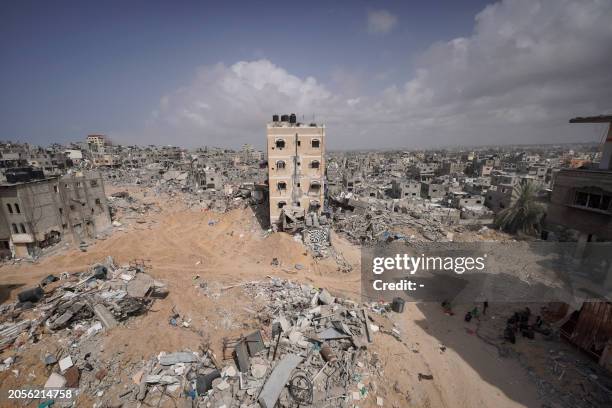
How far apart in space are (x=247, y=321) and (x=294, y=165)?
1457 centimetres

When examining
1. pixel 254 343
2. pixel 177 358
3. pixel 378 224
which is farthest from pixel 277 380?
pixel 378 224

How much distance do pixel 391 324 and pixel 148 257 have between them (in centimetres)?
1706

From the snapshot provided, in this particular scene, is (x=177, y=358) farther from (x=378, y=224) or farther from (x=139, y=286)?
(x=378, y=224)

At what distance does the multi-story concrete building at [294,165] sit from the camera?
872 inches

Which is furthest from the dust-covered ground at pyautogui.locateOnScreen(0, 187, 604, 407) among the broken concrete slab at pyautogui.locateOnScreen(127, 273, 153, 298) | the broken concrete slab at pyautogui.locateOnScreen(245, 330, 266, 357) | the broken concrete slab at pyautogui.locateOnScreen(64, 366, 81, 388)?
the broken concrete slab at pyautogui.locateOnScreen(245, 330, 266, 357)

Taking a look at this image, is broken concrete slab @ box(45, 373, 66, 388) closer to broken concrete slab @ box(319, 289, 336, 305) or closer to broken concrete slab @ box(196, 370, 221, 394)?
broken concrete slab @ box(196, 370, 221, 394)

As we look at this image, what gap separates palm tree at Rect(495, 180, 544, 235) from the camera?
86.7 feet

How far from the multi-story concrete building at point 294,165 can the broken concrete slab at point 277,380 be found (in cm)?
1425

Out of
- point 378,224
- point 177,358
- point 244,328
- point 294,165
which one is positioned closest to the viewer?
point 177,358

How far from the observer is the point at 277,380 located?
27.3ft

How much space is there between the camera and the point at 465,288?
15023mm

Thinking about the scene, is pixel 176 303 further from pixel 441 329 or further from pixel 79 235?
pixel 79 235

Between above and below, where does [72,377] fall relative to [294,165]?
below

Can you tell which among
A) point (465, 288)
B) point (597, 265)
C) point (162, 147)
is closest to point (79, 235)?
point (465, 288)
